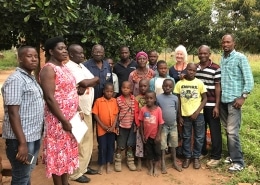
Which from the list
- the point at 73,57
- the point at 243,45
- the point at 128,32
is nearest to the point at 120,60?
the point at 128,32

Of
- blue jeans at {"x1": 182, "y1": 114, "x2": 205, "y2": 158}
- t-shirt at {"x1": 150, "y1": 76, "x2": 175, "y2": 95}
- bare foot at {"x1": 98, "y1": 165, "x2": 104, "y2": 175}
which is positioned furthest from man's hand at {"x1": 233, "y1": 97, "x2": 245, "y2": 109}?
bare foot at {"x1": 98, "y1": 165, "x2": 104, "y2": 175}

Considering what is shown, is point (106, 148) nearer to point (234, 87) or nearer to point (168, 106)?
point (168, 106)

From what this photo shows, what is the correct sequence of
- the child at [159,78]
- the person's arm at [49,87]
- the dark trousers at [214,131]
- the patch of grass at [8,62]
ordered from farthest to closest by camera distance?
the patch of grass at [8,62] < the dark trousers at [214,131] < the child at [159,78] < the person's arm at [49,87]

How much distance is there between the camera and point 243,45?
74.9 feet

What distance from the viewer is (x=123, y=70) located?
4973 mm

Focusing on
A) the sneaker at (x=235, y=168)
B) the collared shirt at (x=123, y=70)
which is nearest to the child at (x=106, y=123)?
the collared shirt at (x=123, y=70)

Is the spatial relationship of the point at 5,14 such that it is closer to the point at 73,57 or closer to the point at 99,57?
the point at 73,57

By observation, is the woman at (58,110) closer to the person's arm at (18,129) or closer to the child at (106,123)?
the person's arm at (18,129)

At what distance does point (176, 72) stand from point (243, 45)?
19553 millimetres

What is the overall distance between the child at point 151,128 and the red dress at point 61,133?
1277 millimetres

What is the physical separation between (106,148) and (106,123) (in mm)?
396

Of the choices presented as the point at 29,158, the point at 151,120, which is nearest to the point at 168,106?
the point at 151,120

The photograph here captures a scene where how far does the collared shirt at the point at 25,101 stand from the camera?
2625 millimetres

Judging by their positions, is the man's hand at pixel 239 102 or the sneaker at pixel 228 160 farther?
the sneaker at pixel 228 160
